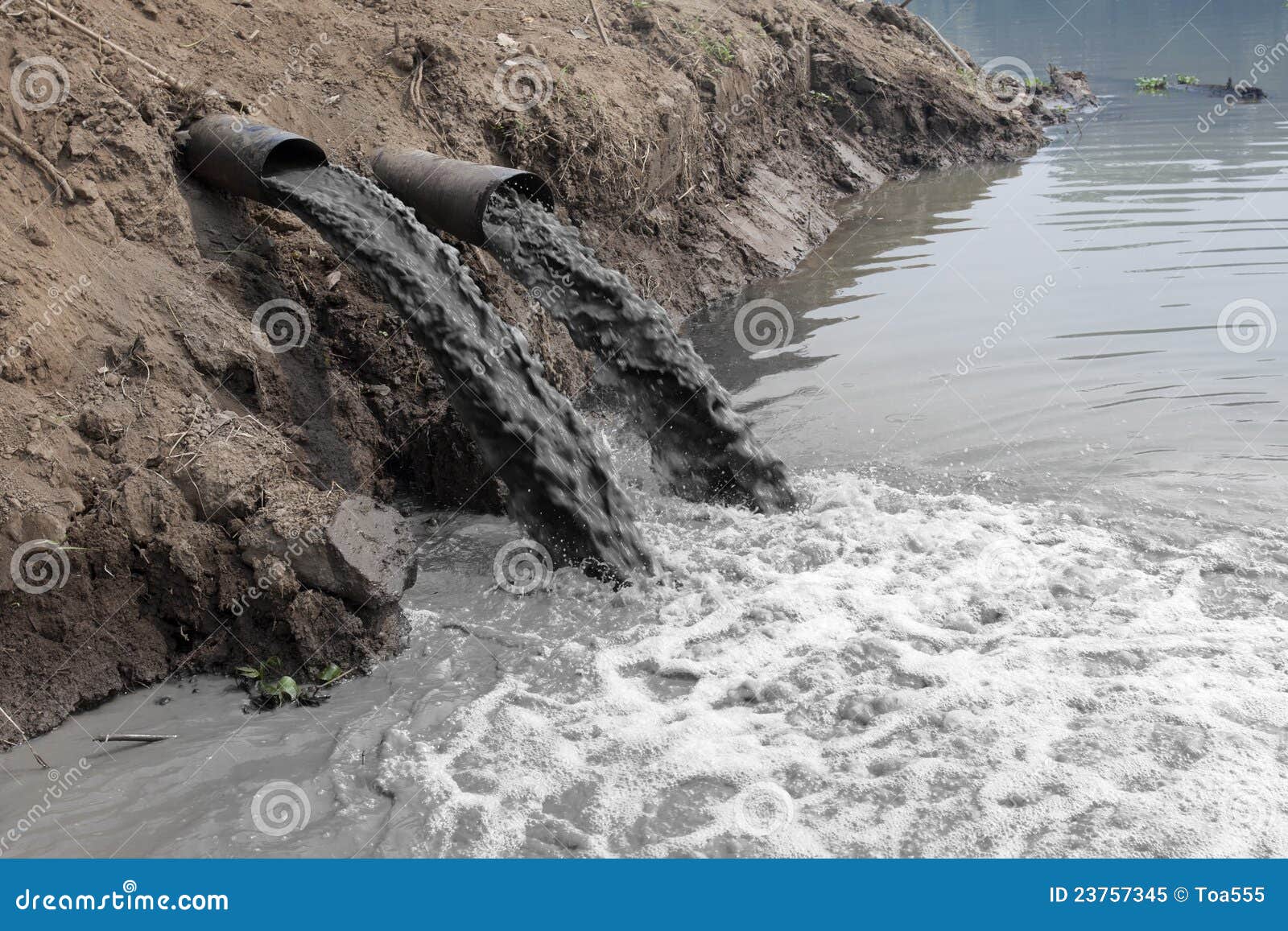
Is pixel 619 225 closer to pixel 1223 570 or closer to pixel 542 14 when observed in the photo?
pixel 542 14

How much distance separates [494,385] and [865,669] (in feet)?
7.88

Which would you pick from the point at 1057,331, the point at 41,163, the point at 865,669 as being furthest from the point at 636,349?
the point at 1057,331

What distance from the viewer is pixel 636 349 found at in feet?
21.3

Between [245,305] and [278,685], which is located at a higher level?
[245,305]

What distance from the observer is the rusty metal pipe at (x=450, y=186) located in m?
6.20

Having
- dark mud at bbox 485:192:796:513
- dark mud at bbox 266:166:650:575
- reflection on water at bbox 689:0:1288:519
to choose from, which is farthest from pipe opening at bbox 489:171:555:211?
reflection on water at bbox 689:0:1288:519

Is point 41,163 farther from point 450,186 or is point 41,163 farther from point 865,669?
point 865,669

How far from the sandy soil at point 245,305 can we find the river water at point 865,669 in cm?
41

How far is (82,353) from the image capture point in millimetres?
5125

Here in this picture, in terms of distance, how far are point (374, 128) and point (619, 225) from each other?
7.59 ft

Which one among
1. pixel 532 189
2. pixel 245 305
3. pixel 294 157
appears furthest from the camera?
pixel 532 189

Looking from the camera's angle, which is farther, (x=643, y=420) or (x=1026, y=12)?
(x=1026, y=12)

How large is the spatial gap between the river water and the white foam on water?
14 mm

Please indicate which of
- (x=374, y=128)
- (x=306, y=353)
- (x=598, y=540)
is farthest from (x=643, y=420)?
(x=374, y=128)
